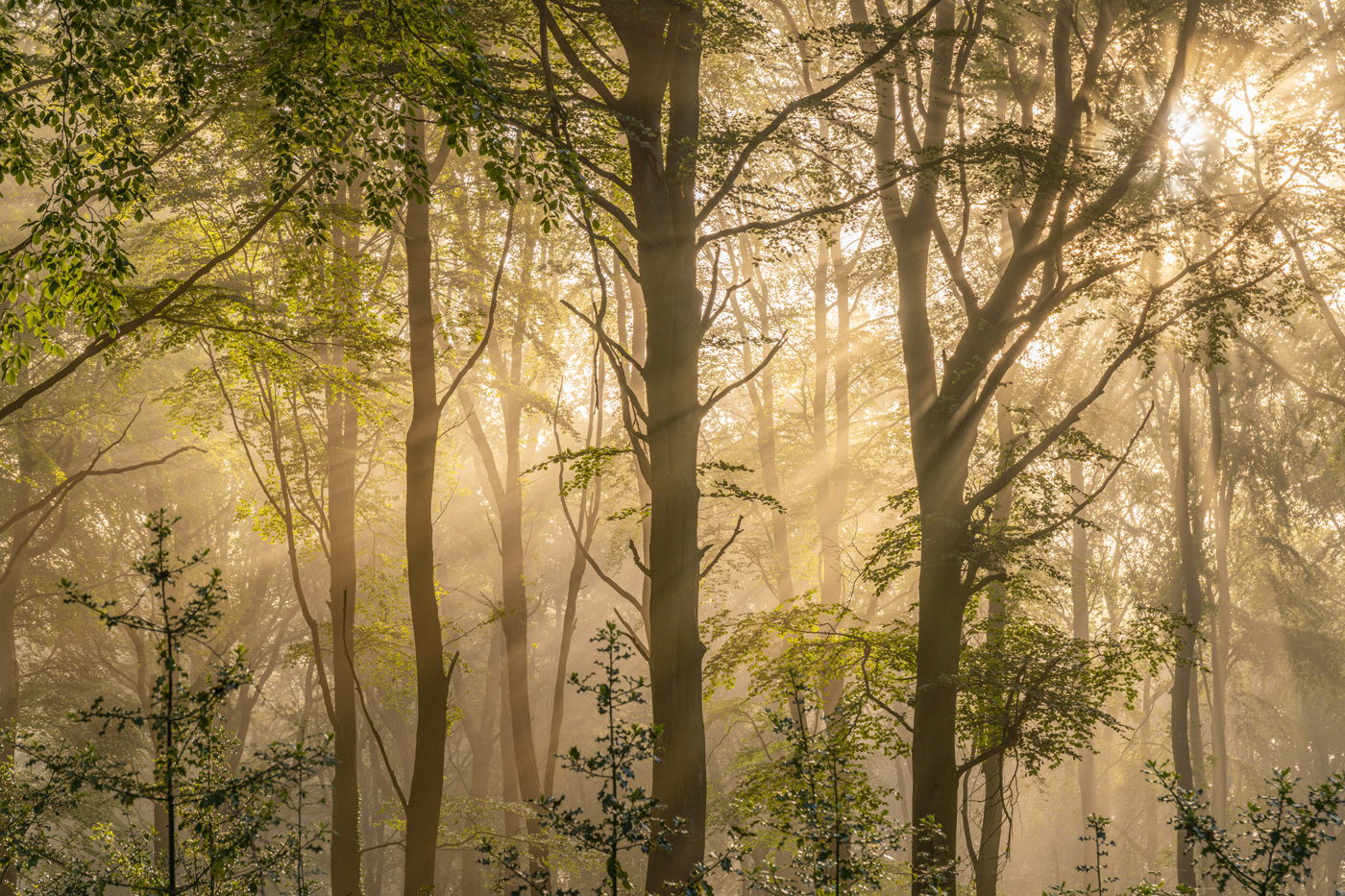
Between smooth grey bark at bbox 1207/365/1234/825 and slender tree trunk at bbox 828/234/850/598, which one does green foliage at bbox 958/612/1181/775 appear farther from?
smooth grey bark at bbox 1207/365/1234/825

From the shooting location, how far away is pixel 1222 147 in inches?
595

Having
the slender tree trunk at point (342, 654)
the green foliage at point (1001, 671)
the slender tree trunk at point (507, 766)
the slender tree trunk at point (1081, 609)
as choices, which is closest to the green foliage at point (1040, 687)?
the green foliage at point (1001, 671)

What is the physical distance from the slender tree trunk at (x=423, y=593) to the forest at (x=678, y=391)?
38 mm

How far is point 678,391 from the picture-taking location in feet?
19.5

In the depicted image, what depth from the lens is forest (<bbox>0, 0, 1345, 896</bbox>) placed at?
14.7 feet

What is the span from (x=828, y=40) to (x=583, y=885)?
20.7m

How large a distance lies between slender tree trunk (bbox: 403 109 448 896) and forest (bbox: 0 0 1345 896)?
1.5 inches

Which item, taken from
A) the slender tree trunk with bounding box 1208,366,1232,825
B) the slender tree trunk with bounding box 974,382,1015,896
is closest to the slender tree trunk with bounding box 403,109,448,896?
the slender tree trunk with bounding box 974,382,1015,896

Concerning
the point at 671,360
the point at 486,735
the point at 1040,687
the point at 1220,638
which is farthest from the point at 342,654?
the point at 1220,638

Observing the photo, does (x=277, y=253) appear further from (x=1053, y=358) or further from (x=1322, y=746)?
(x=1322, y=746)

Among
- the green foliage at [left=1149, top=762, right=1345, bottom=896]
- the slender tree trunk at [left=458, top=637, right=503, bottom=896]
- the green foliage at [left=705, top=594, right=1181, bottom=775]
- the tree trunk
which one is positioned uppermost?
the tree trunk

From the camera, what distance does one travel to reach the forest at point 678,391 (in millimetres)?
4488

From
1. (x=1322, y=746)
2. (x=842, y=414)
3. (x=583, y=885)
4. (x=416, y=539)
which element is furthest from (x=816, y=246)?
(x=1322, y=746)

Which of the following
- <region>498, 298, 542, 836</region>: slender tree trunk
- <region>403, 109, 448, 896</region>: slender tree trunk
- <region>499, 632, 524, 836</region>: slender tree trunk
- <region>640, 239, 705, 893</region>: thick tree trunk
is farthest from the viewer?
<region>499, 632, 524, 836</region>: slender tree trunk
